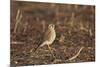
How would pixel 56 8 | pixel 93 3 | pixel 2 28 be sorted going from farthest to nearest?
pixel 93 3 < pixel 56 8 < pixel 2 28

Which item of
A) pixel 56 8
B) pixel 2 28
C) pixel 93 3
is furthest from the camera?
pixel 93 3

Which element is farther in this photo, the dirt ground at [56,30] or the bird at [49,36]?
the bird at [49,36]

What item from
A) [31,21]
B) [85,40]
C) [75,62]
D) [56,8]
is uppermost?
[56,8]

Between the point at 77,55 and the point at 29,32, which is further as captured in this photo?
the point at 77,55

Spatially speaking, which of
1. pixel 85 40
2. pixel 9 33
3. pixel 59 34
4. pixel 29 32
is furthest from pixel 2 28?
pixel 85 40

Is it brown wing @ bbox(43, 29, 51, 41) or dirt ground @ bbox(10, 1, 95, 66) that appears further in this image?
brown wing @ bbox(43, 29, 51, 41)

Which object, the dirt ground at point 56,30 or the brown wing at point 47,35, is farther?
the brown wing at point 47,35

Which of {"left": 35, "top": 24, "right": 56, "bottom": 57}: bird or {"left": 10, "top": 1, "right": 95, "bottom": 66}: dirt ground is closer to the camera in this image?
{"left": 10, "top": 1, "right": 95, "bottom": 66}: dirt ground

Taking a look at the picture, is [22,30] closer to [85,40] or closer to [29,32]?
[29,32]
